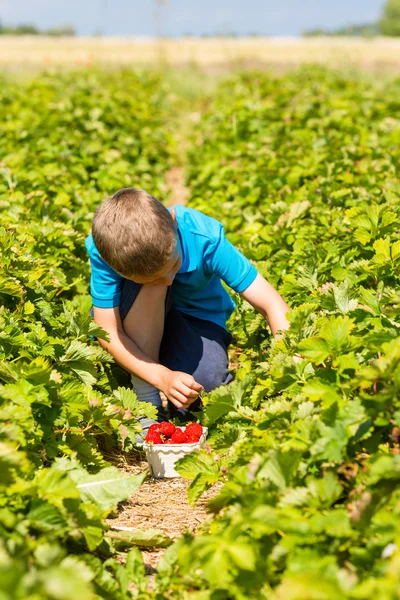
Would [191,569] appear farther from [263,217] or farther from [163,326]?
[263,217]

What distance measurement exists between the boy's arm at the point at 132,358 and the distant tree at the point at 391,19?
313 feet

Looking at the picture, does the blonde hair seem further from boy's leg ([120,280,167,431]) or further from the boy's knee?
the boy's knee

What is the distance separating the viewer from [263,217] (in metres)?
5.12

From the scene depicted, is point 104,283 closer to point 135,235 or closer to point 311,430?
point 135,235

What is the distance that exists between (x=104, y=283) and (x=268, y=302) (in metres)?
0.74

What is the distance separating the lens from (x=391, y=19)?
9756 cm

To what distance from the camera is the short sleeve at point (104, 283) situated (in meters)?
3.27

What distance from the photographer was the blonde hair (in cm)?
280

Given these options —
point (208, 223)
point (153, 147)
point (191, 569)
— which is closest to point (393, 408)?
point (191, 569)

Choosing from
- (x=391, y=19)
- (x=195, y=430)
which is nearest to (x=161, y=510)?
(x=195, y=430)

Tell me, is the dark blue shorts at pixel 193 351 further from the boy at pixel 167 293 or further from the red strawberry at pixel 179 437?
the red strawberry at pixel 179 437

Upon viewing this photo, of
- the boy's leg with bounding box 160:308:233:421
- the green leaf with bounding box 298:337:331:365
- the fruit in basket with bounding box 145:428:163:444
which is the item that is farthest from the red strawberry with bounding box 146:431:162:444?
the green leaf with bounding box 298:337:331:365

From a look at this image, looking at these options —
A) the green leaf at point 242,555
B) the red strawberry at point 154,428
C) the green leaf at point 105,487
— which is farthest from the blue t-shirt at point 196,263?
the green leaf at point 242,555

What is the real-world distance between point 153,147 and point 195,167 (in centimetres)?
151
